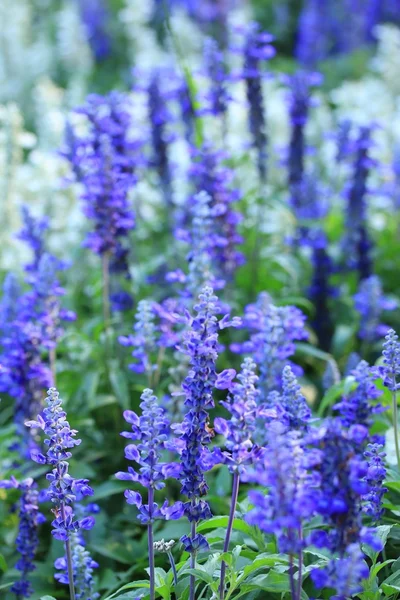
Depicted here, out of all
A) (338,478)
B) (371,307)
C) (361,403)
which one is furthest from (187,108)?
(338,478)

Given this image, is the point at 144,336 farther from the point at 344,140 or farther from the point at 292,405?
the point at 344,140

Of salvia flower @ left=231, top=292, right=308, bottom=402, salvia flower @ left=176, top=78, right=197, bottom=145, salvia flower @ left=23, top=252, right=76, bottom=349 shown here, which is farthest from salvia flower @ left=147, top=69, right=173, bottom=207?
salvia flower @ left=231, top=292, right=308, bottom=402

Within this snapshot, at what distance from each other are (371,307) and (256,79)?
161 cm

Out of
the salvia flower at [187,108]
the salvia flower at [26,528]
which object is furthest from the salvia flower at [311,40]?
the salvia flower at [26,528]

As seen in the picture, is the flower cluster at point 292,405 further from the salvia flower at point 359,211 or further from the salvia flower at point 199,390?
the salvia flower at point 359,211

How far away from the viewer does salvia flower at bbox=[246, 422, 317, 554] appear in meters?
2.12

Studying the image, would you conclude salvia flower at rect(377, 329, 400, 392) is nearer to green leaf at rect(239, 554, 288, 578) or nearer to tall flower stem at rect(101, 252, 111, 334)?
green leaf at rect(239, 554, 288, 578)

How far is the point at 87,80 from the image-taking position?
1329 cm

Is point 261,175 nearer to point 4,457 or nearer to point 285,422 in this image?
point 4,457

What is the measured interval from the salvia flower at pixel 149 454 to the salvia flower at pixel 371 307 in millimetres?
2808

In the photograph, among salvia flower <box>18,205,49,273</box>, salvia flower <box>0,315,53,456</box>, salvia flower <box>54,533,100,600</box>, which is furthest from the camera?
salvia flower <box>18,205,49,273</box>

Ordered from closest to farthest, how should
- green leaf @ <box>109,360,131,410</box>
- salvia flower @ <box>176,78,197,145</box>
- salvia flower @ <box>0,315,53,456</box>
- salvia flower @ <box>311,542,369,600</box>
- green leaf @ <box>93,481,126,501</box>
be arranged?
1. salvia flower @ <box>311,542,369,600</box>
2. salvia flower @ <box>0,315,53,456</box>
3. green leaf @ <box>93,481,126,501</box>
4. green leaf @ <box>109,360,131,410</box>
5. salvia flower @ <box>176,78,197,145</box>

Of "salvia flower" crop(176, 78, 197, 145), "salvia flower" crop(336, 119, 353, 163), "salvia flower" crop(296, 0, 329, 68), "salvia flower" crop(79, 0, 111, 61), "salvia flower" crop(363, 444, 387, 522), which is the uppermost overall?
"salvia flower" crop(79, 0, 111, 61)

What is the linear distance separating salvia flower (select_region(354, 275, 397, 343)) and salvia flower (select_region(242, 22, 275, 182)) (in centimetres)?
107
